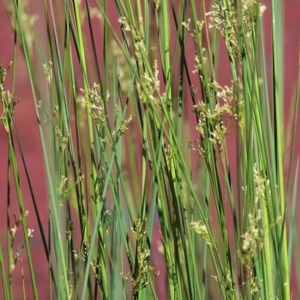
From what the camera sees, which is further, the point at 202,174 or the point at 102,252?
the point at 202,174

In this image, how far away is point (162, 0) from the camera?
84 cm

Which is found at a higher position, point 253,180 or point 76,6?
point 76,6

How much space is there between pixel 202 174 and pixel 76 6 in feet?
0.94

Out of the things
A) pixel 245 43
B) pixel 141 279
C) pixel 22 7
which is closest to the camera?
pixel 245 43

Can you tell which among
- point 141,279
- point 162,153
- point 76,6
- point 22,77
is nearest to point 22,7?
point 76,6

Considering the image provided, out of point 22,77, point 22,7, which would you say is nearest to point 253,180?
point 22,7

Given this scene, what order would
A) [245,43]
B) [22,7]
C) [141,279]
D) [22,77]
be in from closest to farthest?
[245,43] < [141,279] < [22,7] < [22,77]

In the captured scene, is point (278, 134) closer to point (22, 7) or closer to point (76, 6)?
point (76, 6)

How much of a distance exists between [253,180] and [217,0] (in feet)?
0.60

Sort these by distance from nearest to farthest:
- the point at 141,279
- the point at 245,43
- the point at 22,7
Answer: the point at 245,43
the point at 141,279
the point at 22,7

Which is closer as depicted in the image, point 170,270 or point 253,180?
point 253,180

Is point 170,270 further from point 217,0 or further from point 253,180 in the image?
point 217,0

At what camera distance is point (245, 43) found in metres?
0.70

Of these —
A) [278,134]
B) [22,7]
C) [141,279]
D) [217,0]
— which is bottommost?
[141,279]
